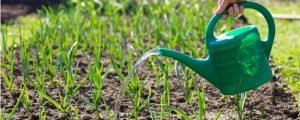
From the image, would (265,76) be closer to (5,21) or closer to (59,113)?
(59,113)

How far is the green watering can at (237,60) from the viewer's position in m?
2.52

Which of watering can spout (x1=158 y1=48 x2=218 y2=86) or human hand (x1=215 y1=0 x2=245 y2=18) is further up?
human hand (x1=215 y1=0 x2=245 y2=18)

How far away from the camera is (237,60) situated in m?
2.56

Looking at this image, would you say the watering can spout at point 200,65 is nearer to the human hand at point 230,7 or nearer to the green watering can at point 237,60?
the green watering can at point 237,60

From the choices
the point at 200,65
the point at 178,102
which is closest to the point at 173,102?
the point at 178,102

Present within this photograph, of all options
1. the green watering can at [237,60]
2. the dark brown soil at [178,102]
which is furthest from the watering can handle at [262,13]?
the dark brown soil at [178,102]

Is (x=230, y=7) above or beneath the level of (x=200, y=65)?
above

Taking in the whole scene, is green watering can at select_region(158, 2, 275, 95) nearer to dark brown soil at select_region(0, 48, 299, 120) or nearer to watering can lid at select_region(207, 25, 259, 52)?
watering can lid at select_region(207, 25, 259, 52)

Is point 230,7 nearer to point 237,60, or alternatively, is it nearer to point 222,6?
point 222,6

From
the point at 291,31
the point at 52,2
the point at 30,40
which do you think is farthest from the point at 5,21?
the point at 291,31

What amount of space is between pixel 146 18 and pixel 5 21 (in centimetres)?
125

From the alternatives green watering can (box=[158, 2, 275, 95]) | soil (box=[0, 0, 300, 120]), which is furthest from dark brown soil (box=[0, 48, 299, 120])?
green watering can (box=[158, 2, 275, 95])

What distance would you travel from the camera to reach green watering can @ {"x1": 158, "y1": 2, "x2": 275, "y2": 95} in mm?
2520

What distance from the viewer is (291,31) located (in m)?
5.03
